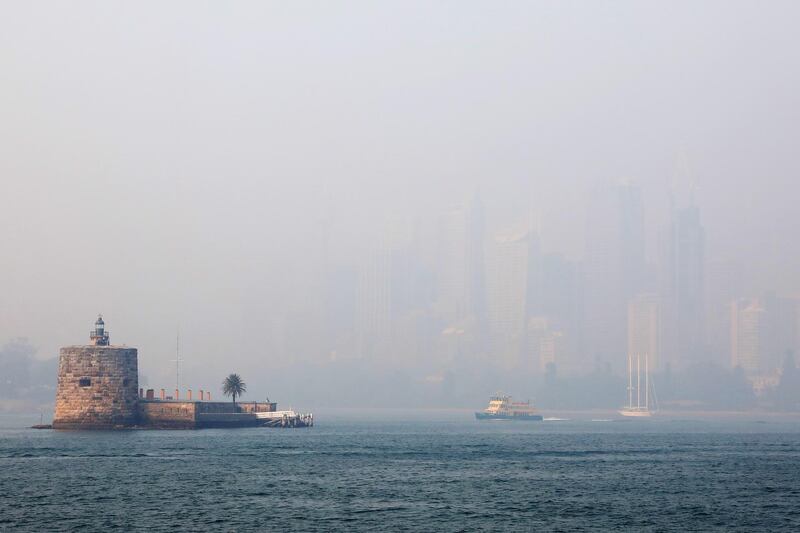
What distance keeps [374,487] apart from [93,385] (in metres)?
76.1

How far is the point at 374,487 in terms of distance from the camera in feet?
289

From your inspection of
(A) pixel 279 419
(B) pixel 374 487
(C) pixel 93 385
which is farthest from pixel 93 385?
(B) pixel 374 487

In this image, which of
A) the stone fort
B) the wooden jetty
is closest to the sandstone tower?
the stone fort

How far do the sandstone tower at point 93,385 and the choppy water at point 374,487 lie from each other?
8469 millimetres

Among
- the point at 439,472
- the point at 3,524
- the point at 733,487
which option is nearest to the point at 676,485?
the point at 733,487

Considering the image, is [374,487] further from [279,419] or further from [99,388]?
[279,419]

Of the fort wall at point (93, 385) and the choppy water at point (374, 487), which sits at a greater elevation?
Result: the fort wall at point (93, 385)

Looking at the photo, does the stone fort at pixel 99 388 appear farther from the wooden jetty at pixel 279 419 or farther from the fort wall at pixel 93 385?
the wooden jetty at pixel 279 419

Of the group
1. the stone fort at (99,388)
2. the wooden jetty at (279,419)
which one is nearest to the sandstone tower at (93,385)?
the stone fort at (99,388)

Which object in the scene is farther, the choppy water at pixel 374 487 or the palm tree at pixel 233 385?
the palm tree at pixel 233 385

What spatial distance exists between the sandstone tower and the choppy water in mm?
8469

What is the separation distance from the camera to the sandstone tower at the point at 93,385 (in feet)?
495

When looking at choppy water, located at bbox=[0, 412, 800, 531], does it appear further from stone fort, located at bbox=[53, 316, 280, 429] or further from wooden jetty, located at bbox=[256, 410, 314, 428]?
wooden jetty, located at bbox=[256, 410, 314, 428]

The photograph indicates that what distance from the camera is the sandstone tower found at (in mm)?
150875
